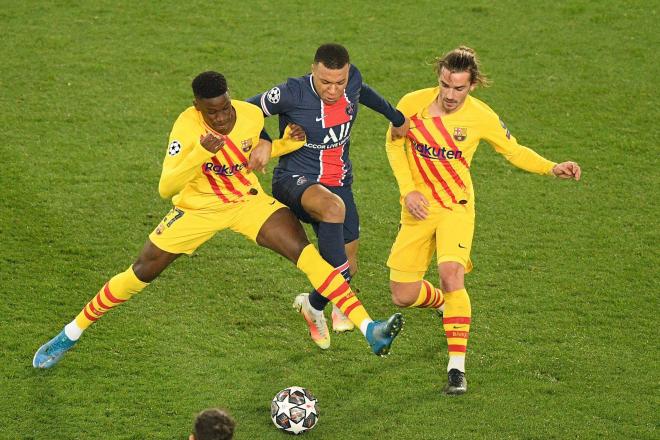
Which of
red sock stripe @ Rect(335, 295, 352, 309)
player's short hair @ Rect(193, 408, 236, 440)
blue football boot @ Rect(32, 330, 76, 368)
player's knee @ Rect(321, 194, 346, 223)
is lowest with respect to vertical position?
player's short hair @ Rect(193, 408, 236, 440)

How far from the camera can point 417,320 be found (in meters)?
9.81

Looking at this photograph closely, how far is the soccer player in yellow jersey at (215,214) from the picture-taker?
8242 mm

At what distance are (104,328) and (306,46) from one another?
6275 millimetres

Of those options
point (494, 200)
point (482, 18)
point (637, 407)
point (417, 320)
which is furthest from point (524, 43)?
point (637, 407)

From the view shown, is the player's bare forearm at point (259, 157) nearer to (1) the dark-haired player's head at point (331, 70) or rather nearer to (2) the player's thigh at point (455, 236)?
(1) the dark-haired player's head at point (331, 70)

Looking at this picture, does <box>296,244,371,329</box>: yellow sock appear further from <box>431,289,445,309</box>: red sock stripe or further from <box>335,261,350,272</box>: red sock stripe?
<box>431,289,445,309</box>: red sock stripe

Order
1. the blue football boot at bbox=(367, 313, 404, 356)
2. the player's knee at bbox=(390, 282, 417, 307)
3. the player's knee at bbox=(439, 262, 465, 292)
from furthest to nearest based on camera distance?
the player's knee at bbox=(390, 282, 417, 307) → the player's knee at bbox=(439, 262, 465, 292) → the blue football boot at bbox=(367, 313, 404, 356)

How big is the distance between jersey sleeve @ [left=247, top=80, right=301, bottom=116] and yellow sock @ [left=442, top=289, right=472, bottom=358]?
74.1 inches

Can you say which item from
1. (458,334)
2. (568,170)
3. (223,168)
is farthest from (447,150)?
(223,168)

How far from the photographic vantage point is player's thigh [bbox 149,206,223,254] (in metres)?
8.52

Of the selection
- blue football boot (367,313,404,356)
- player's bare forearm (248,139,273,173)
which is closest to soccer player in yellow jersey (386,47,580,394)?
blue football boot (367,313,404,356)

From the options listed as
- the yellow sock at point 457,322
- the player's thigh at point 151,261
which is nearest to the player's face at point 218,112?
the player's thigh at point 151,261

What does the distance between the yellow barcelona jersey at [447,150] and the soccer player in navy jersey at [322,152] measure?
168 millimetres

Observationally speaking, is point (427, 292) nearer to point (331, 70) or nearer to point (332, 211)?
point (332, 211)
